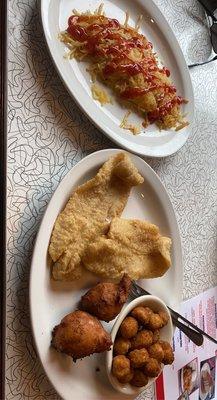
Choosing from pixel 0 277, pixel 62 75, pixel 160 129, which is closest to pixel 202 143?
pixel 160 129

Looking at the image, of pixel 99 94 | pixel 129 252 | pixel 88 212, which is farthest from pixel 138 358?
pixel 99 94

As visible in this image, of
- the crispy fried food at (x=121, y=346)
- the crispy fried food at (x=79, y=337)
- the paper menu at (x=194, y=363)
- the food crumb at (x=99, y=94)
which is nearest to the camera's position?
the crispy fried food at (x=79, y=337)

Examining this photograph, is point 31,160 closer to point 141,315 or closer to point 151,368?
point 141,315

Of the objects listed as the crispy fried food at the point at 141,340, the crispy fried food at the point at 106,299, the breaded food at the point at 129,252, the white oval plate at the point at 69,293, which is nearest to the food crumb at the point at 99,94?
the white oval plate at the point at 69,293

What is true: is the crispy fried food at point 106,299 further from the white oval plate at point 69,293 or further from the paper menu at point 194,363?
the paper menu at point 194,363

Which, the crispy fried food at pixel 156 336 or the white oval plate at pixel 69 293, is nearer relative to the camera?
the white oval plate at pixel 69 293

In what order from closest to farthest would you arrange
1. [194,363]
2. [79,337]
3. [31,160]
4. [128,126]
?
[79,337] < [31,160] < [128,126] < [194,363]
